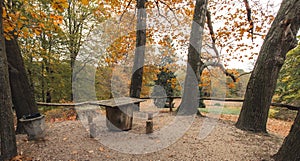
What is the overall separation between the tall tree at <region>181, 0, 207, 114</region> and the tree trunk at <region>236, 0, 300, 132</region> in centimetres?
153

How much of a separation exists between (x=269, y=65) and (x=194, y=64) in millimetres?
1973

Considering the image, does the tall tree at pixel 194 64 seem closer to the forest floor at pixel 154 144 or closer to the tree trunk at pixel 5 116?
the forest floor at pixel 154 144

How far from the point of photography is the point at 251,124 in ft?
12.1

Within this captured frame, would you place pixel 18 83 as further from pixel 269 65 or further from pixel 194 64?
pixel 269 65

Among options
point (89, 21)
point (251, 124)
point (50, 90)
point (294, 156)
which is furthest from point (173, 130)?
point (89, 21)

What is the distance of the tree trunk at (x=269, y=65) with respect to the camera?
11.0 ft

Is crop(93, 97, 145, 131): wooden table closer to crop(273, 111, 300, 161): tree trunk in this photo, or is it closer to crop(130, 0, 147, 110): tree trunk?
crop(130, 0, 147, 110): tree trunk

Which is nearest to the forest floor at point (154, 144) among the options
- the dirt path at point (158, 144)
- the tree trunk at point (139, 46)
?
the dirt path at point (158, 144)

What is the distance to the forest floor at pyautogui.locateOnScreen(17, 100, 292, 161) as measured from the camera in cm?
254

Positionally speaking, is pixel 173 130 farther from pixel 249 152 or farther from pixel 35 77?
pixel 35 77

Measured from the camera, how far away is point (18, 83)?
127 inches

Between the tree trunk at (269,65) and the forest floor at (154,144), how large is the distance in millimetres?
400

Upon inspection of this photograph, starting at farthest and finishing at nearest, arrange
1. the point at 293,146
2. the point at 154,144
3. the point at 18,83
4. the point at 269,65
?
the point at 269,65
the point at 18,83
the point at 154,144
the point at 293,146

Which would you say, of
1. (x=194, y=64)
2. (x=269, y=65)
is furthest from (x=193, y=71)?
(x=269, y=65)
